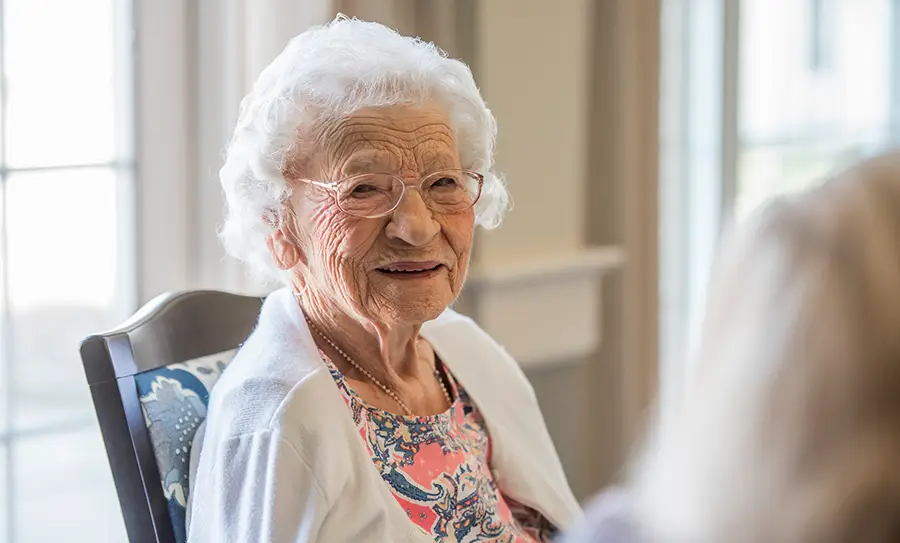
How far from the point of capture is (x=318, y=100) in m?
1.65

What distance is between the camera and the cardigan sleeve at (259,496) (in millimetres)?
1472

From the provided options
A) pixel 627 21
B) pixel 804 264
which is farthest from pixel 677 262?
pixel 804 264

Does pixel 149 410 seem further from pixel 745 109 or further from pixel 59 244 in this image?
pixel 745 109

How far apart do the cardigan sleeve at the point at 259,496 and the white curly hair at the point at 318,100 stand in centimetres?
35

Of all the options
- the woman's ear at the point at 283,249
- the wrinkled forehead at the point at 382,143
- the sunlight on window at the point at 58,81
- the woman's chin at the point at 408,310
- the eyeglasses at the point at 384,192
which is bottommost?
the woman's chin at the point at 408,310

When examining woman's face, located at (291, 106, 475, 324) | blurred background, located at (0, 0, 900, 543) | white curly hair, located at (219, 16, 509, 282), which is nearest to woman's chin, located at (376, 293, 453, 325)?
woman's face, located at (291, 106, 475, 324)

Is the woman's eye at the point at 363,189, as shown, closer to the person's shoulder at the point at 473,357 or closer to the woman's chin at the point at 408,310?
the woman's chin at the point at 408,310

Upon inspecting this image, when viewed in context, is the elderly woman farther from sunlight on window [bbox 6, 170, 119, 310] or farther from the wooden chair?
sunlight on window [bbox 6, 170, 119, 310]

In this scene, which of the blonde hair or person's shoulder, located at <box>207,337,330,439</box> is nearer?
the blonde hair

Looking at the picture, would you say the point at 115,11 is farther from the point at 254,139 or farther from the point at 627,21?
the point at 627,21

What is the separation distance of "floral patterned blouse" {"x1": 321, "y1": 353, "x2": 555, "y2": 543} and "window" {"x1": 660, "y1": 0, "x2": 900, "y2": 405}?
1.65 m

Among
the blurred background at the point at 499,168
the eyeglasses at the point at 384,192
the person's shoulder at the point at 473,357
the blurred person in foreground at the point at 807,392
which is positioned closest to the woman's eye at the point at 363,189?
the eyeglasses at the point at 384,192

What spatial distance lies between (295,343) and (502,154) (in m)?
1.18

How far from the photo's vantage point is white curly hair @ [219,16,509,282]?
165 centimetres
